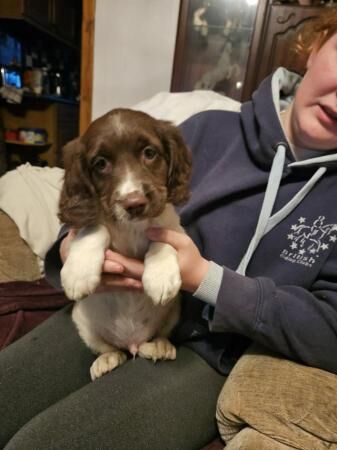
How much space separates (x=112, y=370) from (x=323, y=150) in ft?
3.58

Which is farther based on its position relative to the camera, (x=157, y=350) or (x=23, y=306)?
(x=23, y=306)

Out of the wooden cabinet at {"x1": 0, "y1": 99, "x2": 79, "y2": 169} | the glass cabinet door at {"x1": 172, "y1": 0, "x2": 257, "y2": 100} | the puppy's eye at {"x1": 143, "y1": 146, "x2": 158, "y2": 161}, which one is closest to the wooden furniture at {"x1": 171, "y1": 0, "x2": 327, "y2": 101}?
the glass cabinet door at {"x1": 172, "y1": 0, "x2": 257, "y2": 100}

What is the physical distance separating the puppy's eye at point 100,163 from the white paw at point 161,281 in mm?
330


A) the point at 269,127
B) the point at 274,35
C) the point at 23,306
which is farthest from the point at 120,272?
the point at 274,35

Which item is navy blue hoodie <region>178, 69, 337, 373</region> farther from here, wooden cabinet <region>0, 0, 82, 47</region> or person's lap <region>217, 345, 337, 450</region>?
wooden cabinet <region>0, 0, 82, 47</region>

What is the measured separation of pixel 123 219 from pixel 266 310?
513mm

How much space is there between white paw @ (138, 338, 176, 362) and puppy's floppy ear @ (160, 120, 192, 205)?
1.69 ft

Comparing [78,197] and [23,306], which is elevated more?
[78,197]

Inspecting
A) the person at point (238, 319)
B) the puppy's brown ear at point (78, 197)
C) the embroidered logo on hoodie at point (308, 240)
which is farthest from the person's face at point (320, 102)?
the puppy's brown ear at point (78, 197)

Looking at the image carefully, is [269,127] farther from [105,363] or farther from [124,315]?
[105,363]

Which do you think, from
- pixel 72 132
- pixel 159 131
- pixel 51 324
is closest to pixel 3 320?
pixel 51 324

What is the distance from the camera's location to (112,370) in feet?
4.33

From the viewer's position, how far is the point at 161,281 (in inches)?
A: 41.9

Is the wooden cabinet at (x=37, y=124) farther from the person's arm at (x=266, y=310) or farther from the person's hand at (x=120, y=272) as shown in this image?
the person's arm at (x=266, y=310)
